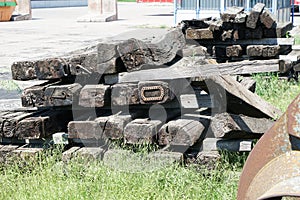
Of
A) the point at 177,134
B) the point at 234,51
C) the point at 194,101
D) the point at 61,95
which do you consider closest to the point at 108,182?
the point at 177,134

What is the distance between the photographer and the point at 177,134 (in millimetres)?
4707

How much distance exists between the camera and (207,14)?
18312 mm

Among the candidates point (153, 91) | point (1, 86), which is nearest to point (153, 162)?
point (153, 91)

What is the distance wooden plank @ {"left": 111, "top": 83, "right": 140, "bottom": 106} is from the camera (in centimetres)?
486

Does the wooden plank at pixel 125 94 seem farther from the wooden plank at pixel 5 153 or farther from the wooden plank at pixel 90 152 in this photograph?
the wooden plank at pixel 5 153

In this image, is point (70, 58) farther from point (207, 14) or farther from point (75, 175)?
point (207, 14)

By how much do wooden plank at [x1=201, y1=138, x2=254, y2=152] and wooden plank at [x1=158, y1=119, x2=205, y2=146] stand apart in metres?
0.14

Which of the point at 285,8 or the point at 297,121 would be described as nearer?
the point at 297,121

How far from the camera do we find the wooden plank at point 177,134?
4691mm

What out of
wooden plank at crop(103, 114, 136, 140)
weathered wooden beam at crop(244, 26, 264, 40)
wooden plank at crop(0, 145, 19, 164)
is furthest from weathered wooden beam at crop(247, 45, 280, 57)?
wooden plank at crop(0, 145, 19, 164)

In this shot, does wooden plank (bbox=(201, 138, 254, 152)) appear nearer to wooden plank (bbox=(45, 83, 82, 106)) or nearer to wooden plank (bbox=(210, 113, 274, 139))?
wooden plank (bbox=(210, 113, 274, 139))

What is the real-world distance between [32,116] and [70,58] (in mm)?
630

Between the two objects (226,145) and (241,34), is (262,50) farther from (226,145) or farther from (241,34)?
(226,145)

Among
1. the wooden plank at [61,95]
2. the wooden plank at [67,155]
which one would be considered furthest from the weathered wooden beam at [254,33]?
the wooden plank at [67,155]
